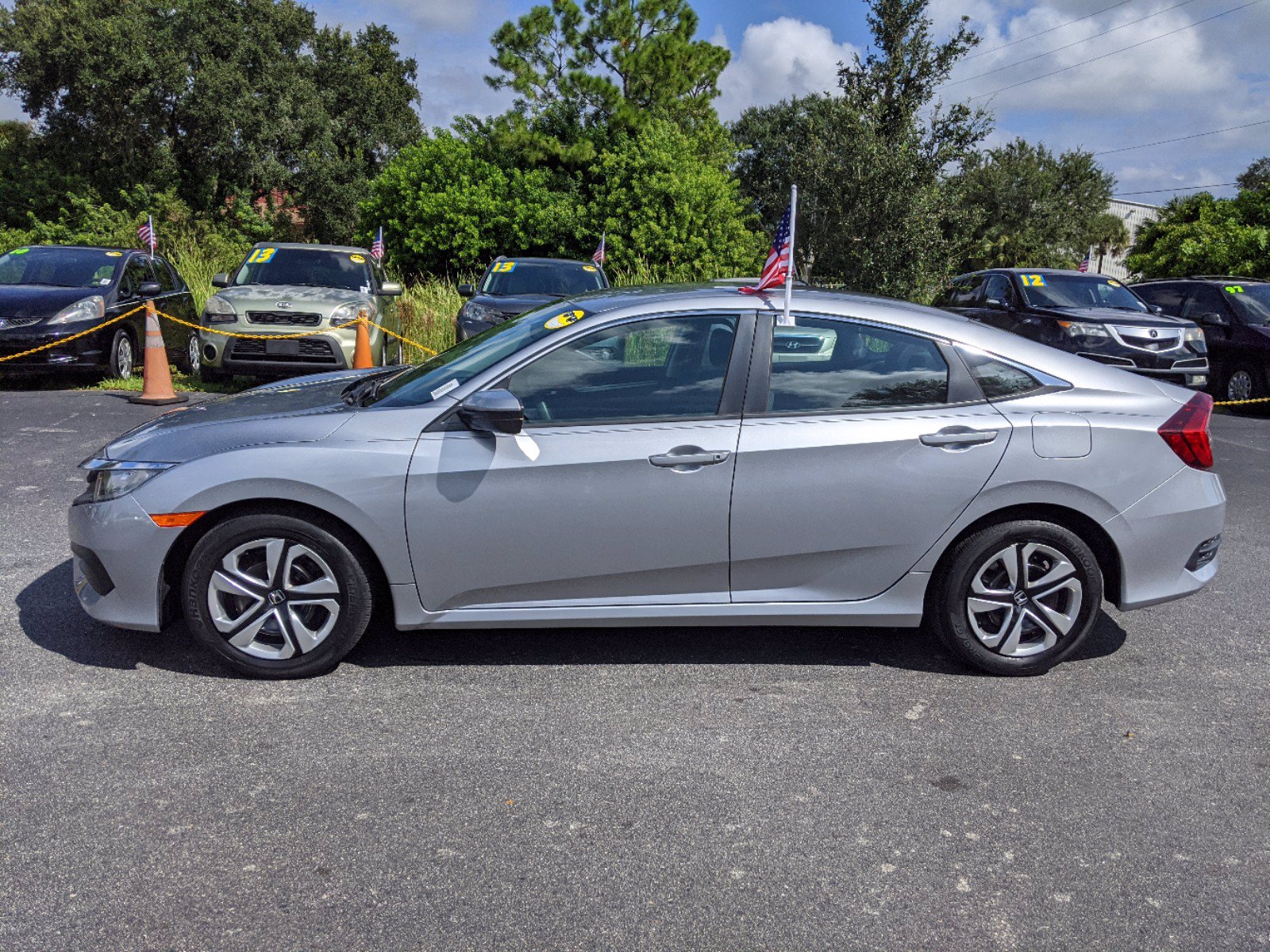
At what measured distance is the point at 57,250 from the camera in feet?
42.5

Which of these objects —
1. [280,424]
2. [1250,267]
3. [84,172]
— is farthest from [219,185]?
[280,424]

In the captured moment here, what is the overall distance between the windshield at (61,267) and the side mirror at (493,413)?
10.0m

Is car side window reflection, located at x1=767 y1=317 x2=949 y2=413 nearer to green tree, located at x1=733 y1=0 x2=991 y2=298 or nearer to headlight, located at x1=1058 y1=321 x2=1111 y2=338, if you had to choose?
headlight, located at x1=1058 y1=321 x2=1111 y2=338

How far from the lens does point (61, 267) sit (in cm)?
1272

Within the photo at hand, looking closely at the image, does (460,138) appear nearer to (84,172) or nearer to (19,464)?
(84,172)

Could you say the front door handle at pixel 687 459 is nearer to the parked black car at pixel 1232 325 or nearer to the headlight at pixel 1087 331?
the headlight at pixel 1087 331

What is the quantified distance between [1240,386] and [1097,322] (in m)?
2.86

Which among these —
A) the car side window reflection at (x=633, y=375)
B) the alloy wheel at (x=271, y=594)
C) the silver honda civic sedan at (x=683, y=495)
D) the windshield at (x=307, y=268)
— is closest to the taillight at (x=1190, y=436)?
the silver honda civic sedan at (x=683, y=495)

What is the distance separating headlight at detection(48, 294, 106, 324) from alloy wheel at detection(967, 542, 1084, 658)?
10.8 meters

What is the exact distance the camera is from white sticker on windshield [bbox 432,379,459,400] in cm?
438

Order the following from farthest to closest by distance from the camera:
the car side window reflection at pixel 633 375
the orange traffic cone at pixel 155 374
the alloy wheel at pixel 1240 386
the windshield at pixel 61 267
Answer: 1. the alloy wheel at pixel 1240 386
2. the windshield at pixel 61 267
3. the orange traffic cone at pixel 155 374
4. the car side window reflection at pixel 633 375

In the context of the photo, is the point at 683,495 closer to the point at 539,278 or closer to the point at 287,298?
the point at 287,298

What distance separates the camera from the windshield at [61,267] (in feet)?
41.2

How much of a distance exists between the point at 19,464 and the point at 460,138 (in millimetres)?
20406
